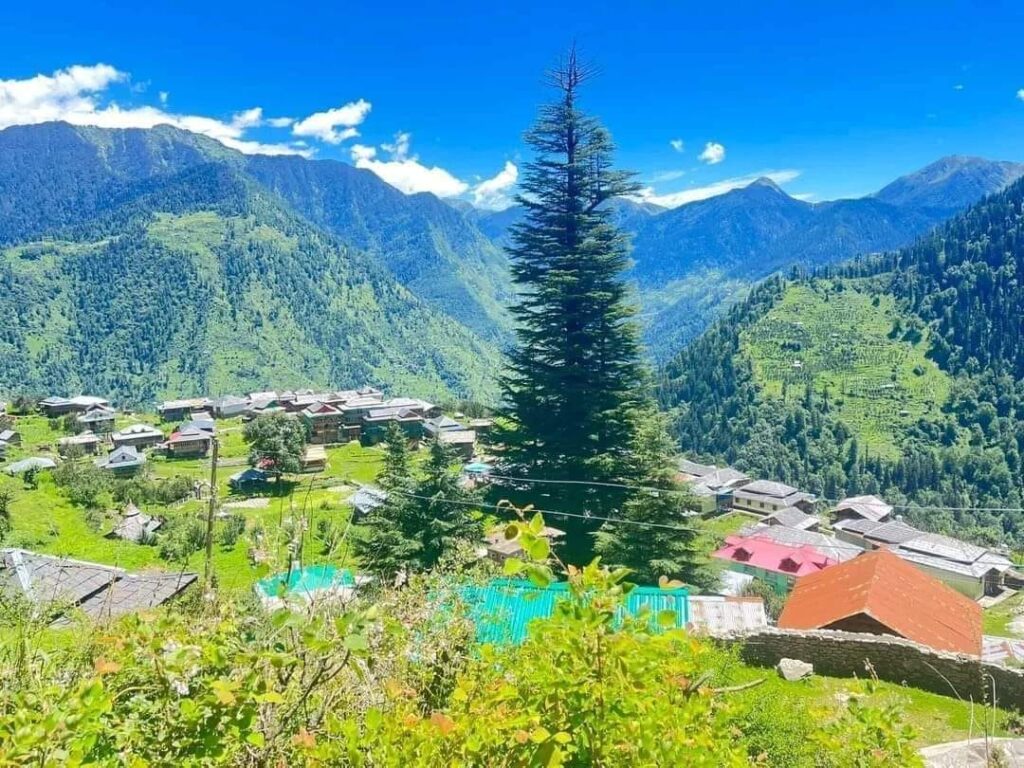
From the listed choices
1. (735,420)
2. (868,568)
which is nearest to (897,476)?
(735,420)

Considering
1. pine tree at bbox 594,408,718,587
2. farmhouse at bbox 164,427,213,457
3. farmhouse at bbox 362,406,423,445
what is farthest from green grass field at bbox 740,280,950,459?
pine tree at bbox 594,408,718,587

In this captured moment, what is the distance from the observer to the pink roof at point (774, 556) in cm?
5191

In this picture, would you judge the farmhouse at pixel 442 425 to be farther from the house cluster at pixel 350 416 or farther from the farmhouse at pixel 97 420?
the farmhouse at pixel 97 420

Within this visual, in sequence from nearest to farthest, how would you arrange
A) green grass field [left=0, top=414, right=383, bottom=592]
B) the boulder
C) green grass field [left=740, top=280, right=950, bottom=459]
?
green grass field [left=0, top=414, right=383, bottom=592] → the boulder → green grass field [left=740, top=280, right=950, bottom=459]

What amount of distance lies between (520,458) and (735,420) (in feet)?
359

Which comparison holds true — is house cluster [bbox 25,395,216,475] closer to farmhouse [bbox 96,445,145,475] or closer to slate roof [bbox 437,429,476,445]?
farmhouse [bbox 96,445,145,475]

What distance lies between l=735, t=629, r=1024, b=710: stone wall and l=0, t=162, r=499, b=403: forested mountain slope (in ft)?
465

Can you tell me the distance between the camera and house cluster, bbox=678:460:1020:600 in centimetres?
5297

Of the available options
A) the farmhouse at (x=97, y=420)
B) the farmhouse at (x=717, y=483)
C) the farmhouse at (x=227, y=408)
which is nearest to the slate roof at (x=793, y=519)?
the farmhouse at (x=717, y=483)

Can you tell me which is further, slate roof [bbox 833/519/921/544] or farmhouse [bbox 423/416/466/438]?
farmhouse [bbox 423/416/466/438]

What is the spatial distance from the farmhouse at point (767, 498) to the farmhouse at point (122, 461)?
226 ft

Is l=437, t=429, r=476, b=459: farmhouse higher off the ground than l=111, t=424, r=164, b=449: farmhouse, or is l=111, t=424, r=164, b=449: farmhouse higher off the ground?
l=111, t=424, r=164, b=449: farmhouse

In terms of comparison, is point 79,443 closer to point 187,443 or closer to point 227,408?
point 187,443

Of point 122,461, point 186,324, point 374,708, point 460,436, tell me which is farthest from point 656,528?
point 186,324
